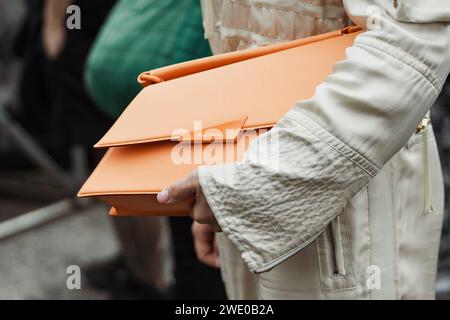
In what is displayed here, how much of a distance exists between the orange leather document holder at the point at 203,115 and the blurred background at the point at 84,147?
58 centimetres

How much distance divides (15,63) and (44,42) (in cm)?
216

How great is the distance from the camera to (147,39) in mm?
2055

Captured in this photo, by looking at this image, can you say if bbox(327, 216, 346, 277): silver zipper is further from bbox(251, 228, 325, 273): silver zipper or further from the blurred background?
the blurred background

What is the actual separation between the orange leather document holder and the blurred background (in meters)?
0.58

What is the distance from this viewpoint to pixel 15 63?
17.3ft

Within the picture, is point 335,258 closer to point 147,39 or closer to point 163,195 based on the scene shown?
point 163,195

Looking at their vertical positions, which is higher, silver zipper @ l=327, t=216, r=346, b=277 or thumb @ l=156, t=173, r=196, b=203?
thumb @ l=156, t=173, r=196, b=203

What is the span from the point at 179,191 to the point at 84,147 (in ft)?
6.66

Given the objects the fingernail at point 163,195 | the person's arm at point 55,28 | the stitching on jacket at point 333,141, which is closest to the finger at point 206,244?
the fingernail at point 163,195

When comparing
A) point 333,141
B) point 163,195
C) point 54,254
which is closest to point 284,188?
point 333,141

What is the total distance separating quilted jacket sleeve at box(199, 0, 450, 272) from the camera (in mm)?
1255

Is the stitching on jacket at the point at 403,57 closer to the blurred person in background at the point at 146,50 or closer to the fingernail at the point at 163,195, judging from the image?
the fingernail at the point at 163,195

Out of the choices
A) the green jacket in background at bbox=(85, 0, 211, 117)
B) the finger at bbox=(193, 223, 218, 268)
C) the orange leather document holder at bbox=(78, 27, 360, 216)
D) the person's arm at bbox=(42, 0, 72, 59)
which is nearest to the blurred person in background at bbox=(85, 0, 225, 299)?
the green jacket in background at bbox=(85, 0, 211, 117)
